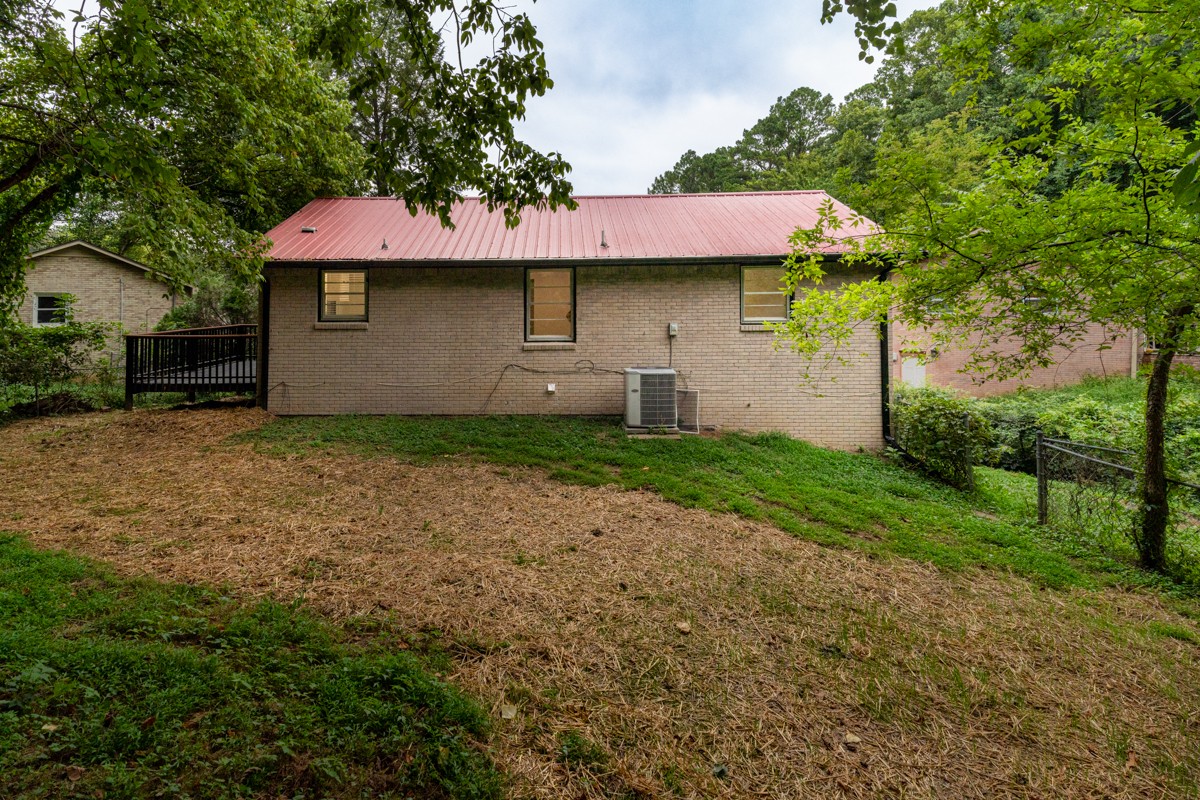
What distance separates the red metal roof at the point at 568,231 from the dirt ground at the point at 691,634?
5031 mm

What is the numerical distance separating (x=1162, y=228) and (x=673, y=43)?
953 centimetres

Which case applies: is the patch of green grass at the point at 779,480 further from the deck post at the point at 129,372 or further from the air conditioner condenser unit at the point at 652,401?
the deck post at the point at 129,372

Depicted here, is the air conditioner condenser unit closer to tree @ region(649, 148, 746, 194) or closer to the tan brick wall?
the tan brick wall

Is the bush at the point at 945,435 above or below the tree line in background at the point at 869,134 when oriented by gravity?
below

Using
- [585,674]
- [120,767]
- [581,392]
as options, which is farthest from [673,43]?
[120,767]

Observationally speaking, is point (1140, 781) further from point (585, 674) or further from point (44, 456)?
point (44, 456)

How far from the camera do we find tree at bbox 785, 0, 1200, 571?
3.15 meters

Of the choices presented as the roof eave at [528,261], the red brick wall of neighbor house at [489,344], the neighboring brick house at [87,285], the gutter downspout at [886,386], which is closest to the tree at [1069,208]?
the roof eave at [528,261]

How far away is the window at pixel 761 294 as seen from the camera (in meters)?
9.56

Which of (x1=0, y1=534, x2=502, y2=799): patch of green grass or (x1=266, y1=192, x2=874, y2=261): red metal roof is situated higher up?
(x1=266, y1=192, x2=874, y2=261): red metal roof

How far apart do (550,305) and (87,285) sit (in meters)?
18.8

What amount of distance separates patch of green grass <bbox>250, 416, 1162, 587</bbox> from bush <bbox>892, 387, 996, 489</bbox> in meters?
0.33

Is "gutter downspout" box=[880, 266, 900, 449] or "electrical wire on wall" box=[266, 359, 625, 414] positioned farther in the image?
"electrical wire on wall" box=[266, 359, 625, 414]

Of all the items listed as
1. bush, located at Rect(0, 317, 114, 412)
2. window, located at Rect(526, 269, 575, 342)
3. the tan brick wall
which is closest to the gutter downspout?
window, located at Rect(526, 269, 575, 342)
